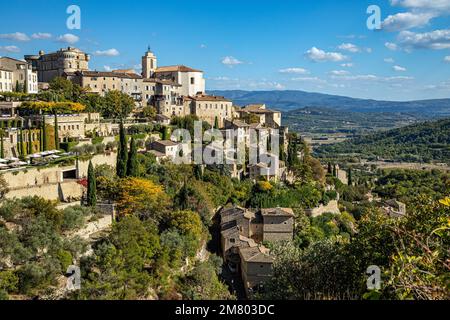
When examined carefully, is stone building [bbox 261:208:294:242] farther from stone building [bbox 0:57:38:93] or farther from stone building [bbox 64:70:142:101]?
stone building [bbox 0:57:38:93]

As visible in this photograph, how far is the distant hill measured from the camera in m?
140

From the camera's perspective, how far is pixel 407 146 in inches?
6265

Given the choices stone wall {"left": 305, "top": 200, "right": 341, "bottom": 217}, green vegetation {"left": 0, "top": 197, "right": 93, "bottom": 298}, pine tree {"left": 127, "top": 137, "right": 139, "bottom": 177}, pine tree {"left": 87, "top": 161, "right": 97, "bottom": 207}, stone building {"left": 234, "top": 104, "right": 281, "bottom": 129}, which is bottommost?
stone wall {"left": 305, "top": 200, "right": 341, "bottom": 217}

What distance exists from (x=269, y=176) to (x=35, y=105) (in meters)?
22.9

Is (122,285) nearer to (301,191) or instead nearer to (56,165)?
(56,165)

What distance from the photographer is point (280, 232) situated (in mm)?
35969

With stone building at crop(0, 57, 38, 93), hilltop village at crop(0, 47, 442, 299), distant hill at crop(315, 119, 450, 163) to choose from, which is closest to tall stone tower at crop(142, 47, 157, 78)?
hilltop village at crop(0, 47, 442, 299)

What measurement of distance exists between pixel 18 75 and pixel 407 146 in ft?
461

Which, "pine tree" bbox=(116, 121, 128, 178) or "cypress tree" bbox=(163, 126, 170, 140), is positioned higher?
"cypress tree" bbox=(163, 126, 170, 140)

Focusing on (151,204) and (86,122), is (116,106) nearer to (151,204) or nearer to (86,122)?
(86,122)

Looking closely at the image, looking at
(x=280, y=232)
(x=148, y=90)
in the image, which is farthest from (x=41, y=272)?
(x=148, y=90)

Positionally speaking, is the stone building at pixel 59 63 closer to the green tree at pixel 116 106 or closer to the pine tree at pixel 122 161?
the green tree at pixel 116 106

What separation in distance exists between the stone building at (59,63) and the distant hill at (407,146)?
106 metres

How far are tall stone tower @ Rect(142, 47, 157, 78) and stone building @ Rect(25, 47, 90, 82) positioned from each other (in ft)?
33.0
